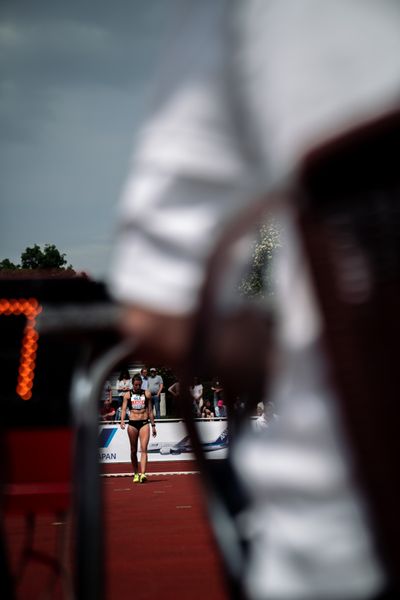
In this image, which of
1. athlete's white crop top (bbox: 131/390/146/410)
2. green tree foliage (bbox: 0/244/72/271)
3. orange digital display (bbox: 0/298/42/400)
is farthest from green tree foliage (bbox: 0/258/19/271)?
orange digital display (bbox: 0/298/42/400)

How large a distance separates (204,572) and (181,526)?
12.7ft

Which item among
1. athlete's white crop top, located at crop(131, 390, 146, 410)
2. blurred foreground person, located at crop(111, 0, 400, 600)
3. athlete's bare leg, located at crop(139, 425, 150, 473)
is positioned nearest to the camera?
blurred foreground person, located at crop(111, 0, 400, 600)

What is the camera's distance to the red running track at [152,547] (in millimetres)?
6605

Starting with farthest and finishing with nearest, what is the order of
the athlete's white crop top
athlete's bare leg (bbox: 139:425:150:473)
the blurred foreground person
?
1. the athlete's white crop top
2. athlete's bare leg (bbox: 139:425:150:473)
3. the blurred foreground person

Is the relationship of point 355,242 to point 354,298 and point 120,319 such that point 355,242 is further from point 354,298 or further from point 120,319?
point 120,319

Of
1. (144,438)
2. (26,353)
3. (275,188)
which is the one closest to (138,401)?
(144,438)

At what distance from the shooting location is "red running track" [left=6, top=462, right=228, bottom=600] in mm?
6605

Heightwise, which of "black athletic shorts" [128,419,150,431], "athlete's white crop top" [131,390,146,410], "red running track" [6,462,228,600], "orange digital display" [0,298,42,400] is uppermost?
"athlete's white crop top" [131,390,146,410]

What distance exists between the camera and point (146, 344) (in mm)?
1039

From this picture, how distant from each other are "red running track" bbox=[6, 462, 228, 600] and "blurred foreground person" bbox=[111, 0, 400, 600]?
27 centimetres

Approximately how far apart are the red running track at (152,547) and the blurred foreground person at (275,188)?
27 centimetres

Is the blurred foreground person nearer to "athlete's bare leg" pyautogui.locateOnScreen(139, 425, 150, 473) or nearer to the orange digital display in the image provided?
the orange digital display

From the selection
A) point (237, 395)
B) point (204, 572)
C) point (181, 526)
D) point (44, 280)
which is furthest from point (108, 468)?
point (237, 395)

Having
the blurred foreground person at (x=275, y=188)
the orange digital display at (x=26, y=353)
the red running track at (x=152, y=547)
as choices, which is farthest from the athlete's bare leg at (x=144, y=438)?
the blurred foreground person at (x=275, y=188)
